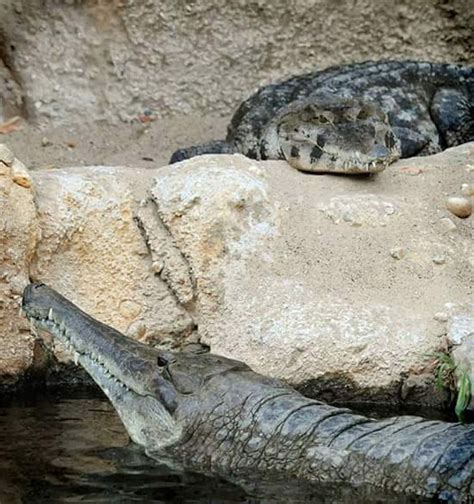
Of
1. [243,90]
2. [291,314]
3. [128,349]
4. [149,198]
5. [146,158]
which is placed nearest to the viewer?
[128,349]

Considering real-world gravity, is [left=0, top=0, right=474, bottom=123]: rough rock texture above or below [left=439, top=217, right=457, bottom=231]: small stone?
above

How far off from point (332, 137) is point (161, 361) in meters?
2.01

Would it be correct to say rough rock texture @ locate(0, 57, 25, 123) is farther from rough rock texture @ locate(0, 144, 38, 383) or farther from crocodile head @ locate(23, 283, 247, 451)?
crocodile head @ locate(23, 283, 247, 451)

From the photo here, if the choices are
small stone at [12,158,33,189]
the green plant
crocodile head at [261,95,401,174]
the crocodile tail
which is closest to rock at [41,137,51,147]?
the crocodile tail

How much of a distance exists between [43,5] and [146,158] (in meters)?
1.12

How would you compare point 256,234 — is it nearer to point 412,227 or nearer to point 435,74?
point 412,227

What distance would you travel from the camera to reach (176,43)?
7.91 meters

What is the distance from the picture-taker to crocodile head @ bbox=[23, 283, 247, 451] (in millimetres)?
4750

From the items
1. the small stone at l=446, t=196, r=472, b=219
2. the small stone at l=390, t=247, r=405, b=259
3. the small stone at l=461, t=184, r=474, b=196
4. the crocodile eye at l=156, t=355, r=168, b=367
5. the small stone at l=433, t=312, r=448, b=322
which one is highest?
the small stone at l=461, t=184, r=474, b=196

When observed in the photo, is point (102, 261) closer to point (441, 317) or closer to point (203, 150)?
point (441, 317)

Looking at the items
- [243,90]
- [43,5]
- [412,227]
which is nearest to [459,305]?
[412,227]

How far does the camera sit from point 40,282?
17.7 feet

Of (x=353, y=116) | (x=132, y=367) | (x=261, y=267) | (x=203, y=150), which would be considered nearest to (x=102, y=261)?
(x=261, y=267)

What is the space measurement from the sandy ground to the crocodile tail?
0.21 m
